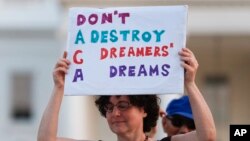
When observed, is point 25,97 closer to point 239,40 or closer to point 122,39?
point 239,40

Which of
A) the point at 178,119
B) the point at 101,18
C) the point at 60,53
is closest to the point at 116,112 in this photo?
the point at 101,18

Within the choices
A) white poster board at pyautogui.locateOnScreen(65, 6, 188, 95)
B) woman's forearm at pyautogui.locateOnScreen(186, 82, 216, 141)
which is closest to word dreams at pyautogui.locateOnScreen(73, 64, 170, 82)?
white poster board at pyautogui.locateOnScreen(65, 6, 188, 95)

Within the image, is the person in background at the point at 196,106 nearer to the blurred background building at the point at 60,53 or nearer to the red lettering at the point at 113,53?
the red lettering at the point at 113,53

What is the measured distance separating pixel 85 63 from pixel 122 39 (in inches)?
8.1

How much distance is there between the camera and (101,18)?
239 inches

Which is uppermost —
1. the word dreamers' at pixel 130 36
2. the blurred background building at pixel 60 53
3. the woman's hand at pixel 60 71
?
the blurred background building at pixel 60 53

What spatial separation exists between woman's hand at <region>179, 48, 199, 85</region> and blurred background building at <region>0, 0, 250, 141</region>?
14985 mm

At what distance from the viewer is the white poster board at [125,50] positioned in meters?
5.89

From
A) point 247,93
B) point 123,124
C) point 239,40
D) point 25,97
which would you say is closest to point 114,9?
point 123,124

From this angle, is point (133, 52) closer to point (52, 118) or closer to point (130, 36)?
point (130, 36)

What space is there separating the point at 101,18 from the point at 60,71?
340 millimetres

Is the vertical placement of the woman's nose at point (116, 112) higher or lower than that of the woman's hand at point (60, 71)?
lower

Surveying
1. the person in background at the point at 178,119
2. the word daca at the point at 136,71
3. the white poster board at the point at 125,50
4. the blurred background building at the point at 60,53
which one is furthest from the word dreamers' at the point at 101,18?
the blurred background building at the point at 60,53

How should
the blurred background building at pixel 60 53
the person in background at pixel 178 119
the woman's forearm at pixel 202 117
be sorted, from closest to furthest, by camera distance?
the woman's forearm at pixel 202 117
the person in background at pixel 178 119
the blurred background building at pixel 60 53
